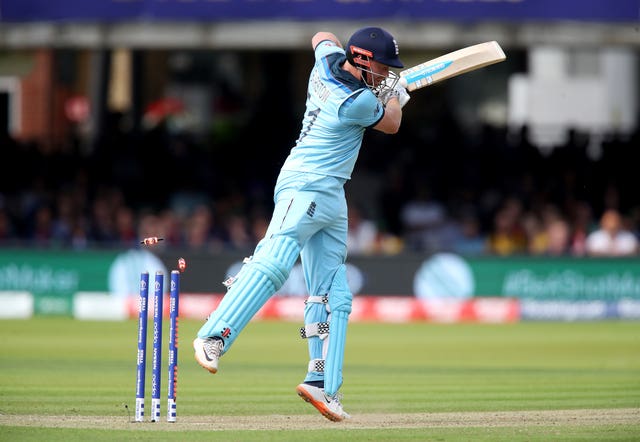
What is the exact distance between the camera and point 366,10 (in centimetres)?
1709

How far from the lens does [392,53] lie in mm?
6645

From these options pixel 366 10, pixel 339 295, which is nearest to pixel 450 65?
pixel 339 295

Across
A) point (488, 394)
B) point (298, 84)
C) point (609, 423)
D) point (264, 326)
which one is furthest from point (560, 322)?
point (298, 84)

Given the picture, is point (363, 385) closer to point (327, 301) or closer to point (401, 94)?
point (327, 301)

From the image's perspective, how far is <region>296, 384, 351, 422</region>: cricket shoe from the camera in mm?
6590

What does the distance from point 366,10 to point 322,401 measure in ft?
36.5

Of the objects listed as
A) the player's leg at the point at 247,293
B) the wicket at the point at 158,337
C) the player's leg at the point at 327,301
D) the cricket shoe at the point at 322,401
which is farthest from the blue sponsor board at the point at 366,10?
the wicket at the point at 158,337

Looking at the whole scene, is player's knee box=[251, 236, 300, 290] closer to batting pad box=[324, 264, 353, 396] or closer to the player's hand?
batting pad box=[324, 264, 353, 396]

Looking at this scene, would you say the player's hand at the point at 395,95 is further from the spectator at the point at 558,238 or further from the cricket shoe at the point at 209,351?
the spectator at the point at 558,238

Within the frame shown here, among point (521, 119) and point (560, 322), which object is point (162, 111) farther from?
point (560, 322)

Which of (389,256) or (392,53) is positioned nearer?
(392,53)

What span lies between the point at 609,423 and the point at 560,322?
10.1 m

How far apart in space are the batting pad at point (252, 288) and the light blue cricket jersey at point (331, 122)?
464mm

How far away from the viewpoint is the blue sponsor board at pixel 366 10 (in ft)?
56.2
